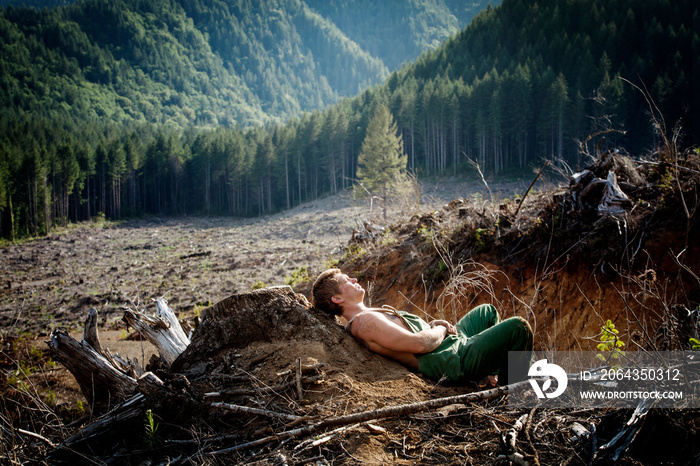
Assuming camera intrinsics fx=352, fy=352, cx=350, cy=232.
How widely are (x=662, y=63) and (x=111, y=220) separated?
7575 centimetres

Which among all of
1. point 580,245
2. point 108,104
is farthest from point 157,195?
point 108,104

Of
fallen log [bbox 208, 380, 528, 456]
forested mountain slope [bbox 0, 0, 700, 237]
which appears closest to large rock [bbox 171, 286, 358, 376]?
fallen log [bbox 208, 380, 528, 456]

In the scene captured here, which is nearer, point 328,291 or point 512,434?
point 512,434

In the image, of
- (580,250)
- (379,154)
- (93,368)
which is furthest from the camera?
(379,154)

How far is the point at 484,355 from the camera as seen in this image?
8.42 ft

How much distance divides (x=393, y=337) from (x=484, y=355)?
2.20 feet

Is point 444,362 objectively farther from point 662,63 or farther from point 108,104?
point 108,104

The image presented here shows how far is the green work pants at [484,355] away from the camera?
100 inches

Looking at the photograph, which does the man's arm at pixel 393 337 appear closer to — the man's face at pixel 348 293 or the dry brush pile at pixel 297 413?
the dry brush pile at pixel 297 413

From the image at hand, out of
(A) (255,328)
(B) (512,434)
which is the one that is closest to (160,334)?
(A) (255,328)

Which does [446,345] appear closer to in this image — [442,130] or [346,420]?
[346,420]

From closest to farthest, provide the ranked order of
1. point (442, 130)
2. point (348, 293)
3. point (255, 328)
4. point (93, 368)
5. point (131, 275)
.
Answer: point (93, 368) < point (255, 328) < point (348, 293) < point (131, 275) < point (442, 130)

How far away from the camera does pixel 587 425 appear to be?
189cm

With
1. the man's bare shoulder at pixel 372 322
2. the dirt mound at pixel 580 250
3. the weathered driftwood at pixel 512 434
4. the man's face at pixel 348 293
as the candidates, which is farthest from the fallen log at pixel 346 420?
the dirt mound at pixel 580 250
